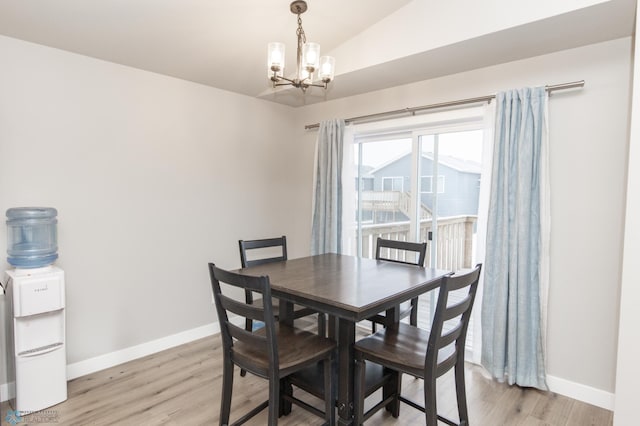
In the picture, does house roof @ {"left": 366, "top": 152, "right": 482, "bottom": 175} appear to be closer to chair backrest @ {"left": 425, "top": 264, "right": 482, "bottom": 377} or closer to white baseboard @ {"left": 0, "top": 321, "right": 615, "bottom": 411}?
chair backrest @ {"left": 425, "top": 264, "right": 482, "bottom": 377}

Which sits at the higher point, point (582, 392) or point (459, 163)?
point (459, 163)

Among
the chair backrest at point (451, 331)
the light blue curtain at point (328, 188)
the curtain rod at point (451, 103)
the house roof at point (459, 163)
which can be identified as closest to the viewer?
the chair backrest at point (451, 331)

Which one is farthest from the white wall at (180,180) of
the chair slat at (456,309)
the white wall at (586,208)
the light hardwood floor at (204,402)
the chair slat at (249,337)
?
the chair slat at (249,337)

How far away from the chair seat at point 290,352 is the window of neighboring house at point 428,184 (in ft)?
5.97

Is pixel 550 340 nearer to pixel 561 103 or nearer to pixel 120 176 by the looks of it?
pixel 561 103

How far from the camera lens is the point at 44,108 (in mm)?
2578

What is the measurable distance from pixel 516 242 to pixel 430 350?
1.32 metres

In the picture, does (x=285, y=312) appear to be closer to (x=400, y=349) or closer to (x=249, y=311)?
(x=249, y=311)

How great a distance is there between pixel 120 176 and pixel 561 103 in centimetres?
332

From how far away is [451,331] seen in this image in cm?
187

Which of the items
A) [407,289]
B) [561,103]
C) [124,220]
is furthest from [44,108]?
[561,103]

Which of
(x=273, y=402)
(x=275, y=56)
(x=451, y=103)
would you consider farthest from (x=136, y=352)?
(x=451, y=103)

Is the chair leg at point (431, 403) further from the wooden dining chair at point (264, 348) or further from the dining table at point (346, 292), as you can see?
the wooden dining chair at point (264, 348)

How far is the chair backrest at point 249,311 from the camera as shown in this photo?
1.74 m
